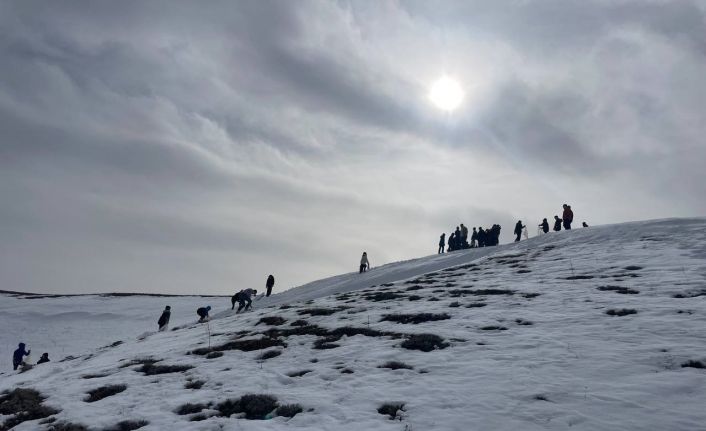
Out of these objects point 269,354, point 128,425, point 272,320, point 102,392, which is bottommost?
point 128,425

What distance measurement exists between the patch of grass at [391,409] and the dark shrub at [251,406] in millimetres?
2080

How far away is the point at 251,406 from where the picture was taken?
8945mm

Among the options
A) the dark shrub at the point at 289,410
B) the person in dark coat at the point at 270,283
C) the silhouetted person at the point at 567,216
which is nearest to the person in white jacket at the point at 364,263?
the person in dark coat at the point at 270,283

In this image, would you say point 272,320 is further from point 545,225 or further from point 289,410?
point 545,225

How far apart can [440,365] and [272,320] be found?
9791 mm

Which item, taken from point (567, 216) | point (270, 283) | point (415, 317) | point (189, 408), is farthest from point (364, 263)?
point (189, 408)

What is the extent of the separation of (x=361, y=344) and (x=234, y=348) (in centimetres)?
417

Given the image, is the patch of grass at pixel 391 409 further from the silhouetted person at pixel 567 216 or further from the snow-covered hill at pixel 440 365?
the silhouetted person at pixel 567 216

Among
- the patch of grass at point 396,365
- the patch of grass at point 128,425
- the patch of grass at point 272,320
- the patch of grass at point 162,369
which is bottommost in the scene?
the patch of grass at point 128,425

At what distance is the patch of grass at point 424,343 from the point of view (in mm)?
11698

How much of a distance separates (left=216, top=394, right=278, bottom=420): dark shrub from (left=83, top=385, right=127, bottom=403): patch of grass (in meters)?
3.48

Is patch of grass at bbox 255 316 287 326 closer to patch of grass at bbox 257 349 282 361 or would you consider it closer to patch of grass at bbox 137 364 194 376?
patch of grass at bbox 257 349 282 361

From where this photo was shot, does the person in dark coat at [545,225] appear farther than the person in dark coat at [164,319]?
Yes

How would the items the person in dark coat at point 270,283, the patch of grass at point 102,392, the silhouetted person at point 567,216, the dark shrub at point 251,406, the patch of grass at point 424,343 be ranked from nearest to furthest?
the dark shrub at point 251,406, the patch of grass at point 102,392, the patch of grass at point 424,343, the person in dark coat at point 270,283, the silhouetted person at point 567,216
